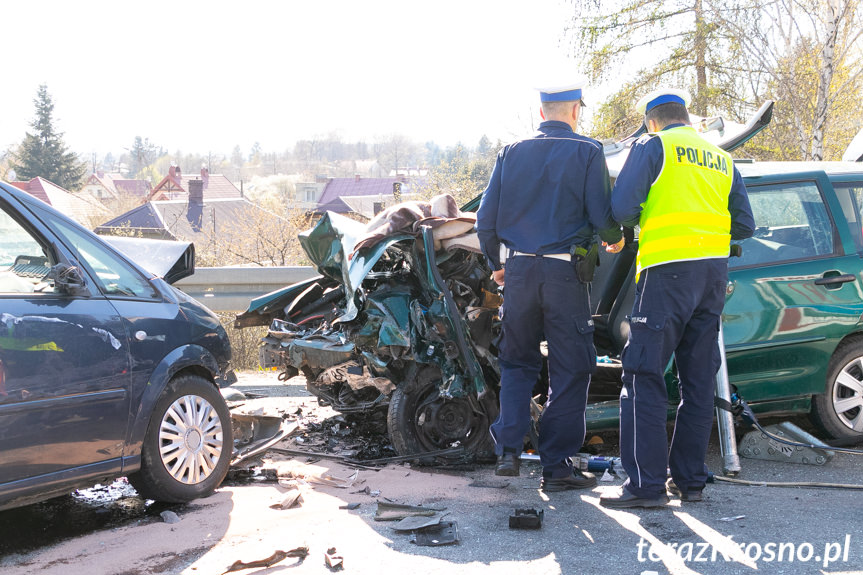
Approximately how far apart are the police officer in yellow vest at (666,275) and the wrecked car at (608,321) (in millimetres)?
665

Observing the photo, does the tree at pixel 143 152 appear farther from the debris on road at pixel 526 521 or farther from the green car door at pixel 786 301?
the debris on road at pixel 526 521

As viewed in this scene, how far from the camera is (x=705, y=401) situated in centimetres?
404

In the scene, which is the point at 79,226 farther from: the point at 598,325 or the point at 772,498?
the point at 772,498

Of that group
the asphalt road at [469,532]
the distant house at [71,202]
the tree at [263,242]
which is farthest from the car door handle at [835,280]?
the distant house at [71,202]

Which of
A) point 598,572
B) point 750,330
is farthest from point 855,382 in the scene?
point 598,572

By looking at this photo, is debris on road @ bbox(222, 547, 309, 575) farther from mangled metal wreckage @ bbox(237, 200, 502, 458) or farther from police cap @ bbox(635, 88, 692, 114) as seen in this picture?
police cap @ bbox(635, 88, 692, 114)

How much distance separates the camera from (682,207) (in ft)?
12.7

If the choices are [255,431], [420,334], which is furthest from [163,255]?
[420,334]

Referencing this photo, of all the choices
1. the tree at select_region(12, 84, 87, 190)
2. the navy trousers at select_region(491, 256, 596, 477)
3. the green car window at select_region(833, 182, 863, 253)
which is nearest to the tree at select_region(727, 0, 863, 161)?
the green car window at select_region(833, 182, 863, 253)

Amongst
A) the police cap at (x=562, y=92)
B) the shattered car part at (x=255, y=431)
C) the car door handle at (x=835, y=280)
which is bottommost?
the shattered car part at (x=255, y=431)

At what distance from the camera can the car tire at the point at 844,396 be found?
4.91 meters

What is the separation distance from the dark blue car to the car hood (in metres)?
0.56

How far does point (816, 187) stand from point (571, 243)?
2.11 metres

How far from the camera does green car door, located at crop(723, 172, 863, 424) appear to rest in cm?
475
